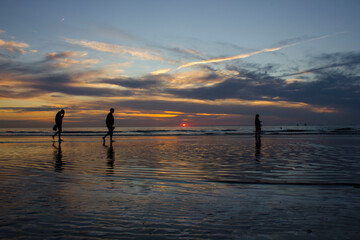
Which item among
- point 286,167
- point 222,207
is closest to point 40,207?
point 222,207

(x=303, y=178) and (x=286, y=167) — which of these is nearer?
(x=303, y=178)

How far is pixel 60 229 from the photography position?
3268mm

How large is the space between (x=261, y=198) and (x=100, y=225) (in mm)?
2612

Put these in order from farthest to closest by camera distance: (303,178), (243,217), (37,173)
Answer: (37,173) < (303,178) < (243,217)

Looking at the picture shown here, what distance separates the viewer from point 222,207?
4.16 meters

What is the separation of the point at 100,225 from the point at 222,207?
172cm

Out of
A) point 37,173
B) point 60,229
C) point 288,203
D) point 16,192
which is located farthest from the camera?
point 37,173

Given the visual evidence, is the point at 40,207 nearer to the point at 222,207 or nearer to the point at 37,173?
the point at 222,207

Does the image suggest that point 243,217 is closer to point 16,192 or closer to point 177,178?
point 177,178

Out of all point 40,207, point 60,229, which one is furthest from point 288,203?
point 40,207

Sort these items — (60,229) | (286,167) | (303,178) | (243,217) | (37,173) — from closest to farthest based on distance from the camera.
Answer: (60,229) → (243,217) → (303,178) → (37,173) → (286,167)

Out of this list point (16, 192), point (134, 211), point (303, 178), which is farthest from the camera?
point (303, 178)

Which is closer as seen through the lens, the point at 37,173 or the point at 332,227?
the point at 332,227

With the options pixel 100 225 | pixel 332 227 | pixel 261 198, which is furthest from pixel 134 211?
pixel 332 227
